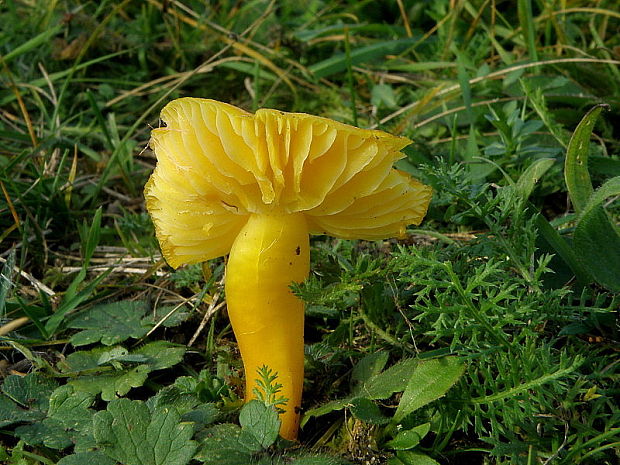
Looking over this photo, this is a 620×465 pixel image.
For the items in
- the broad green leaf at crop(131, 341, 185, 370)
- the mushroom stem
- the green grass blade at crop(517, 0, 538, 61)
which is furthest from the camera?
the green grass blade at crop(517, 0, 538, 61)

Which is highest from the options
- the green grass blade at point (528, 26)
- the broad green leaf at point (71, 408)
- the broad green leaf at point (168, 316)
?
the green grass blade at point (528, 26)

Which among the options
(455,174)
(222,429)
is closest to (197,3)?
(455,174)

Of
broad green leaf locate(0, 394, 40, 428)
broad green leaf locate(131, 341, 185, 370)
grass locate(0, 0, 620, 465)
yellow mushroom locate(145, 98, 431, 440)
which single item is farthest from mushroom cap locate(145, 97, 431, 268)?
broad green leaf locate(0, 394, 40, 428)

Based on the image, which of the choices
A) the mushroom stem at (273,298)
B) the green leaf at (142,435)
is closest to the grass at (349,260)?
the green leaf at (142,435)

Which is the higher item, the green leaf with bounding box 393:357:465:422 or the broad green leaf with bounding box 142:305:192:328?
the green leaf with bounding box 393:357:465:422

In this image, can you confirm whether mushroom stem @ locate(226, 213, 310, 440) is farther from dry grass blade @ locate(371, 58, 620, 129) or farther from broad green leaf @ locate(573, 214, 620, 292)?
dry grass blade @ locate(371, 58, 620, 129)

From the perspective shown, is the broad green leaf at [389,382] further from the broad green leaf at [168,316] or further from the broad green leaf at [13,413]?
the broad green leaf at [13,413]

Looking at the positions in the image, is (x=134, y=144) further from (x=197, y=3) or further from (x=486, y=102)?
(x=486, y=102)
